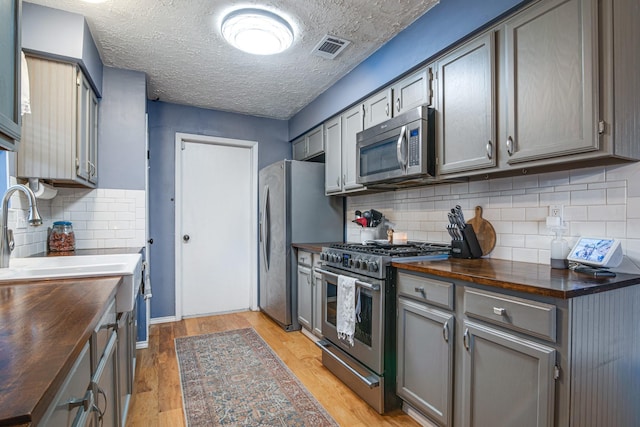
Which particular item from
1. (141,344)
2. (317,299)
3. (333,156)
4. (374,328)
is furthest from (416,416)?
(141,344)

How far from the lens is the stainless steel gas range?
79.1 inches

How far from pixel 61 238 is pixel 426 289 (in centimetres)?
263

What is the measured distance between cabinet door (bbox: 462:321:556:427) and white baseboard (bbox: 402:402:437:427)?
355 millimetres

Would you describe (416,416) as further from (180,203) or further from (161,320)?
(180,203)

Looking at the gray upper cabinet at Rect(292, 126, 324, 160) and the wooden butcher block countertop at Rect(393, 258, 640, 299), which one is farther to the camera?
the gray upper cabinet at Rect(292, 126, 324, 160)

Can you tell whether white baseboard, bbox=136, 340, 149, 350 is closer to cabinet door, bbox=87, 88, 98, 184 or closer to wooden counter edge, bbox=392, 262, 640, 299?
cabinet door, bbox=87, 88, 98, 184

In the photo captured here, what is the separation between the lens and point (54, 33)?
7.00ft

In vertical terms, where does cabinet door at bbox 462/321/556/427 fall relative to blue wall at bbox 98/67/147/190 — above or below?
below

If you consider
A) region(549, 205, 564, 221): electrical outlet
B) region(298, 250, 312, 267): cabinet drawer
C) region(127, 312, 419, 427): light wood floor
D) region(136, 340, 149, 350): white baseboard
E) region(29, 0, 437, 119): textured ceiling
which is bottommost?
region(127, 312, 419, 427): light wood floor

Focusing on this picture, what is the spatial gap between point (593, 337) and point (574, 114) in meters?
0.91

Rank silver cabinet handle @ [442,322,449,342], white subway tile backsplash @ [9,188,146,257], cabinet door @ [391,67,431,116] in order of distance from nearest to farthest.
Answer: silver cabinet handle @ [442,322,449,342]
cabinet door @ [391,67,431,116]
white subway tile backsplash @ [9,188,146,257]

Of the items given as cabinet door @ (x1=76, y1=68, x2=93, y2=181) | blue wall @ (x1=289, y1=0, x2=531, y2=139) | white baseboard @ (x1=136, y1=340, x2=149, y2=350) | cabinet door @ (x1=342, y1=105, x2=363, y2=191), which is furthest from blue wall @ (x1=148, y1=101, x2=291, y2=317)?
cabinet door @ (x1=342, y1=105, x2=363, y2=191)

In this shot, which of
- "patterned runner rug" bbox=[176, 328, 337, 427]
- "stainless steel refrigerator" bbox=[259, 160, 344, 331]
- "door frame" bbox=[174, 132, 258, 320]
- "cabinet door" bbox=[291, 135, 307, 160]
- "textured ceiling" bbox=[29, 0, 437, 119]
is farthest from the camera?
"cabinet door" bbox=[291, 135, 307, 160]

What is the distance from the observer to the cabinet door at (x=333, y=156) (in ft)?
10.6
